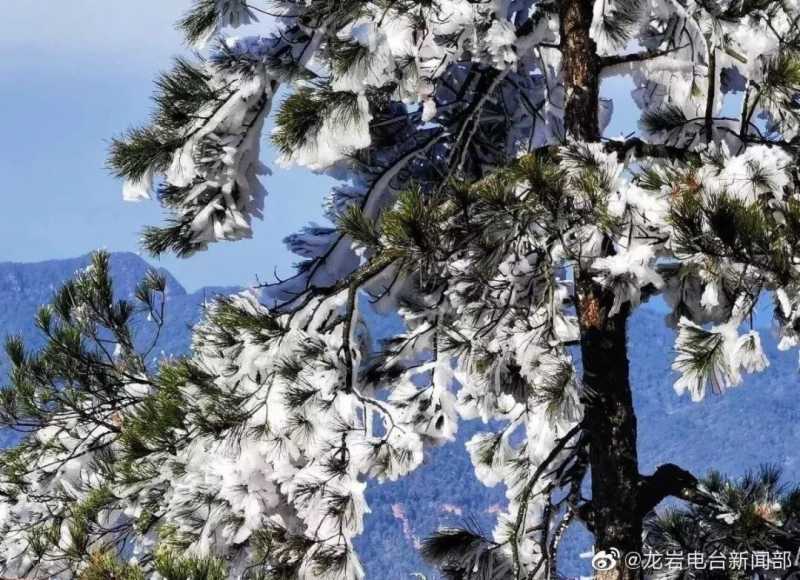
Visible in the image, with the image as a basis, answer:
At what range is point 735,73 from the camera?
22.7ft

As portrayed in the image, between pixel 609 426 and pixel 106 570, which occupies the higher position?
pixel 609 426

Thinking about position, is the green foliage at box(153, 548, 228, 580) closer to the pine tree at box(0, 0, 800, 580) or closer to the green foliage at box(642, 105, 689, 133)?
the pine tree at box(0, 0, 800, 580)

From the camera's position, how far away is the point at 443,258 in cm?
531

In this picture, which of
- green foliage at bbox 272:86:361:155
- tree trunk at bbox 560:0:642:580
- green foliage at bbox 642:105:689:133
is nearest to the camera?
green foliage at bbox 272:86:361:155

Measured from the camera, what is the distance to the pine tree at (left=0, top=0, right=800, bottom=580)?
5.09m

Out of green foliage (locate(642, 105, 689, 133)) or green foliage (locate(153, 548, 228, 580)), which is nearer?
green foliage (locate(153, 548, 228, 580))

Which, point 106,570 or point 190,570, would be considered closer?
point 190,570

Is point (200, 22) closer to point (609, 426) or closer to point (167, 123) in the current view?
point (167, 123)

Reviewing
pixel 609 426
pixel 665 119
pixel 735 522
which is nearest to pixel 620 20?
pixel 665 119

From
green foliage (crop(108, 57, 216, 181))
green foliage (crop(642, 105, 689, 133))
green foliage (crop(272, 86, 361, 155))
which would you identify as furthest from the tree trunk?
green foliage (crop(108, 57, 216, 181))

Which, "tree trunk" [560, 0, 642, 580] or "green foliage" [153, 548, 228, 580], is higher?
"tree trunk" [560, 0, 642, 580]

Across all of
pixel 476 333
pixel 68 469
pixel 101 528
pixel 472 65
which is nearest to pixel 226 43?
pixel 472 65

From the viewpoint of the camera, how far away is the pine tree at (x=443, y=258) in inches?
200

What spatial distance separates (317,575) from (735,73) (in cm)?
387
